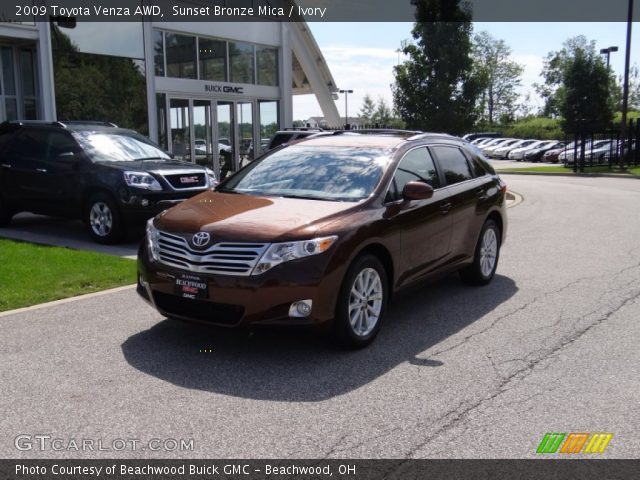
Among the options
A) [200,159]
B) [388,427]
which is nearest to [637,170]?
[200,159]

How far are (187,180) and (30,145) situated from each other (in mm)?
3107

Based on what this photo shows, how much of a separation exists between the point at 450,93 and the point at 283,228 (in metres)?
33.2

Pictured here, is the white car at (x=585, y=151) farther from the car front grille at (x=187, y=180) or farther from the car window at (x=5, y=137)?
the car window at (x=5, y=137)

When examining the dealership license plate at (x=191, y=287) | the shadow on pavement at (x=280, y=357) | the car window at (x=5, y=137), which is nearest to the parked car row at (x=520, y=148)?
the car window at (x=5, y=137)

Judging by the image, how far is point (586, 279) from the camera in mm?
8164

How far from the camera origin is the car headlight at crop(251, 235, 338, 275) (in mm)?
4988

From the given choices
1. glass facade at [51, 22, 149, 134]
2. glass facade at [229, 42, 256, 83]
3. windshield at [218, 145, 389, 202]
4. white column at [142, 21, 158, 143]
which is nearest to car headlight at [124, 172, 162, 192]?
windshield at [218, 145, 389, 202]

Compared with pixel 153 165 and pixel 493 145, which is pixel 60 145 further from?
pixel 493 145

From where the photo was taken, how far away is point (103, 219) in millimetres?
10484

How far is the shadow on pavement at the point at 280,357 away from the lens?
4.71 meters

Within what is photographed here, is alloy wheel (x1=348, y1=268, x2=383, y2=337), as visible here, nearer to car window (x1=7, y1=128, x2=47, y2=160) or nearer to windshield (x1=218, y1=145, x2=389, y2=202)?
windshield (x1=218, y1=145, x2=389, y2=202)

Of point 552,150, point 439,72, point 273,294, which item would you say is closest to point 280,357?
point 273,294

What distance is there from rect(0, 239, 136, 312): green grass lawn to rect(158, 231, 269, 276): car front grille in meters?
2.40

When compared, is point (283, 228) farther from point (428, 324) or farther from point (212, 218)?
point (428, 324)
